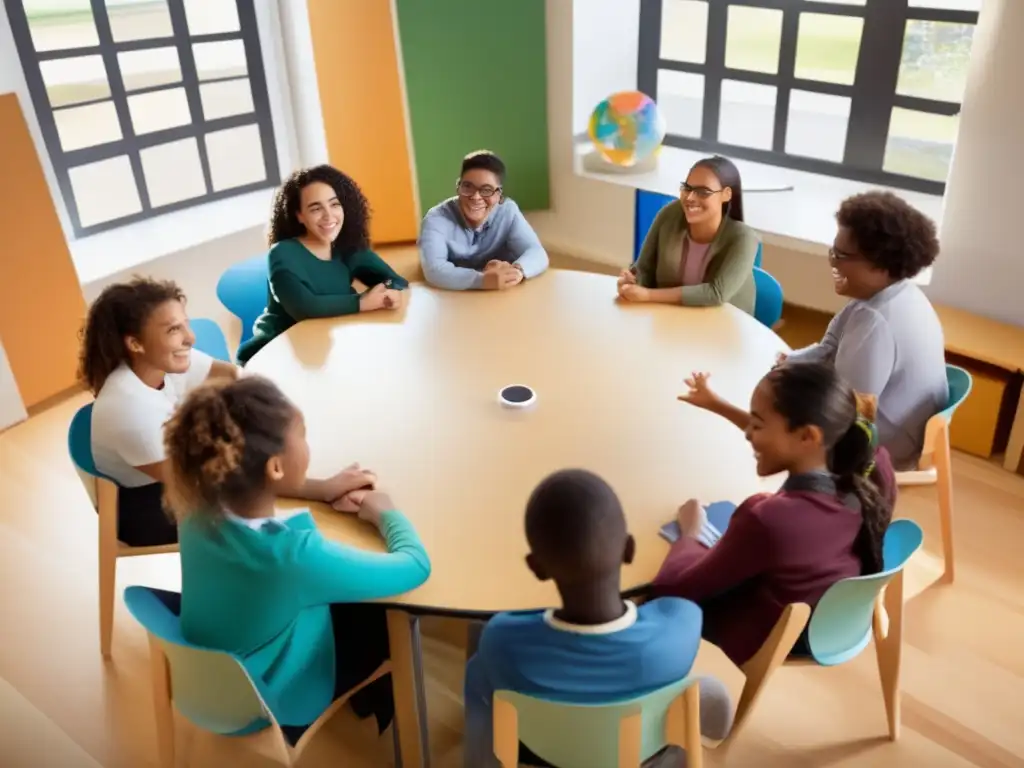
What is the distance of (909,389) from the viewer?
91.4 inches

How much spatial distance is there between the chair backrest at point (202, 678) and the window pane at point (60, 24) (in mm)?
3186

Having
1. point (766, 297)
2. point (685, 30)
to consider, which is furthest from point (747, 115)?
point (766, 297)

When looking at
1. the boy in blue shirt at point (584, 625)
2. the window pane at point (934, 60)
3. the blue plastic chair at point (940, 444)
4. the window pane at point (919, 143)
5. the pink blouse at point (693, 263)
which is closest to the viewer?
the boy in blue shirt at point (584, 625)

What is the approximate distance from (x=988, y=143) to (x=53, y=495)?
3630 mm

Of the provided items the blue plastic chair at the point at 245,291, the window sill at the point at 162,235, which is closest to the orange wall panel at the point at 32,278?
the window sill at the point at 162,235

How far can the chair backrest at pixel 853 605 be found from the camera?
1.64m

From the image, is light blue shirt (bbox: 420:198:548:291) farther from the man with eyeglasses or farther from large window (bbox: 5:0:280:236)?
large window (bbox: 5:0:280:236)

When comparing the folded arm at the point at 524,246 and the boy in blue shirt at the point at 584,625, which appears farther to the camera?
the folded arm at the point at 524,246

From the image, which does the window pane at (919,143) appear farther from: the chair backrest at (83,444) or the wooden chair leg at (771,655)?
the chair backrest at (83,444)

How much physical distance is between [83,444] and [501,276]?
4.22ft

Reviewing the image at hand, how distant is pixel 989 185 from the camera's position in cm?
327

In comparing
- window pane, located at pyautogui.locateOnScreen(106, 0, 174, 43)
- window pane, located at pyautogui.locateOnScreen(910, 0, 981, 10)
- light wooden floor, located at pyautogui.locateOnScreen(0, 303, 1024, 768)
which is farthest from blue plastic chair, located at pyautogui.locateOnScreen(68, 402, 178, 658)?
window pane, located at pyautogui.locateOnScreen(910, 0, 981, 10)

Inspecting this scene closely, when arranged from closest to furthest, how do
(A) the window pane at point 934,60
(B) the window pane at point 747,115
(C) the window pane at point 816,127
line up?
(A) the window pane at point 934,60
(C) the window pane at point 816,127
(B) the window pane at point 747,115

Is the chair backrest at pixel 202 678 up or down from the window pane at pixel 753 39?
down
